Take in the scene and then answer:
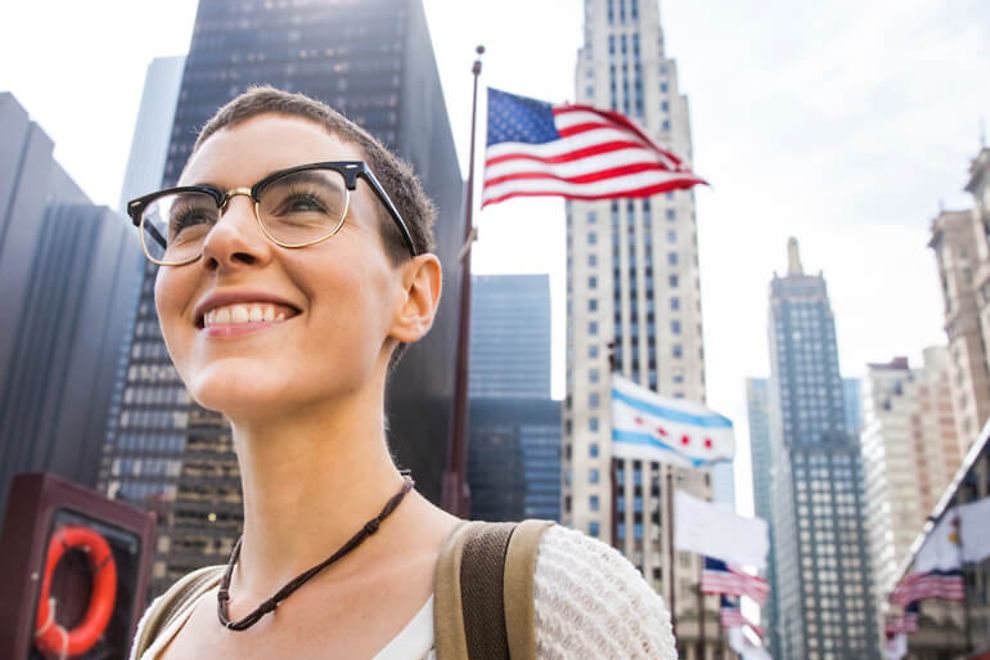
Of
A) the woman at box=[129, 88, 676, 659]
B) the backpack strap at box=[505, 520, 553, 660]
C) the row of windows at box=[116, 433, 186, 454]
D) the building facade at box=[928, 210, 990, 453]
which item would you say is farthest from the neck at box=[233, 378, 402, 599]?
the building facade at box=[928, 210, 990, 453]

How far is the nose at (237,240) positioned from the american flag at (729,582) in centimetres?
1859

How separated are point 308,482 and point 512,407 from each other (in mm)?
137394

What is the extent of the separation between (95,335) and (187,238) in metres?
128

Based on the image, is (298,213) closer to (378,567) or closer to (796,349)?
(378,567)

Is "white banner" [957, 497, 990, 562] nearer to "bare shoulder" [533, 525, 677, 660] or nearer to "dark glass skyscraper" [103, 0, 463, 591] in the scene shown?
"bare shoulder" [533, 525, 677, 660]

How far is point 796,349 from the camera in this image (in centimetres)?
17462

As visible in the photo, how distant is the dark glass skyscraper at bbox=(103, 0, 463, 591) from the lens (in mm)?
73562

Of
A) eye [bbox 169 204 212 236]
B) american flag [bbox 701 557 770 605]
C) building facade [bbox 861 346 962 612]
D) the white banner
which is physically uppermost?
building facade [bbox 861 346 962 612]

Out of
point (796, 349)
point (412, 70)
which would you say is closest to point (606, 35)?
point (412, 70)

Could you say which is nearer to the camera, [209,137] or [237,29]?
[209,137]

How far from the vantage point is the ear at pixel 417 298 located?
5.35 ft

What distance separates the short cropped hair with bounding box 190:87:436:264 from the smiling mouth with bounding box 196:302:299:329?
26 cm

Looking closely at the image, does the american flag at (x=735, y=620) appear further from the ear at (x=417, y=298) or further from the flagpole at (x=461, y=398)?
the ear at (x=417, y=298)

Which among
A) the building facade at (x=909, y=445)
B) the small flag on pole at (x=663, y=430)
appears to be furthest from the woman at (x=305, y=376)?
the building facade at (x=909, y=445)
